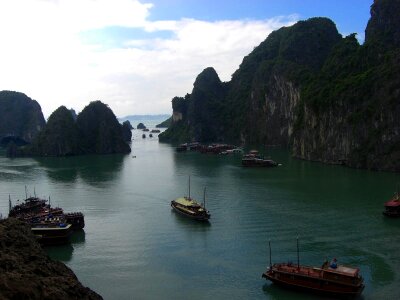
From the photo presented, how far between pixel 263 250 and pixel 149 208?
29154 millimetres

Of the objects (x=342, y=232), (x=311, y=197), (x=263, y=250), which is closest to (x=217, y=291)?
(x=263, y=250)

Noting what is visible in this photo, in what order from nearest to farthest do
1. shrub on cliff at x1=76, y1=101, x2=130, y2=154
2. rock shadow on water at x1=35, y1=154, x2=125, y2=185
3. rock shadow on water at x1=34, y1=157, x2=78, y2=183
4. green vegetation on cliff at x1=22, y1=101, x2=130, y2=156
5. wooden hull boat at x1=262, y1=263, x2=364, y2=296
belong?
wooden hull boat at x1=262, y1=263, x2=364, y2=296 → rock shadow on water at x1=35, y1=154, x2=125, y2=185 → rock shadow on water at x1=34, y1=157, x2=78, y2=183 → green vegetation on cliff at x1=22, y1=101, x2=130, y2=156 → shrub on cliff at x1=76, y1=101, x2=130, y2=154

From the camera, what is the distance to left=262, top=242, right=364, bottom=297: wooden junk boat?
36.4 m

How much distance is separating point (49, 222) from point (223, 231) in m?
20.3

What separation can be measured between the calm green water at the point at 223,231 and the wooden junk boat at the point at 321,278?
1.00m

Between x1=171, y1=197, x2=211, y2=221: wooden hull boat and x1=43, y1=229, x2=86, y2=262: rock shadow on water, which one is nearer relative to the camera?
x1=43, y1=229, x2=86, y2=262: rock shadow on water

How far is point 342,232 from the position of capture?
181ft

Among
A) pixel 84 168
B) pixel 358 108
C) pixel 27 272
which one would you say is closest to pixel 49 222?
pixel 27 272

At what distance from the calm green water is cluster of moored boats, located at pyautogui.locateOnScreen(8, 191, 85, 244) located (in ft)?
4.67

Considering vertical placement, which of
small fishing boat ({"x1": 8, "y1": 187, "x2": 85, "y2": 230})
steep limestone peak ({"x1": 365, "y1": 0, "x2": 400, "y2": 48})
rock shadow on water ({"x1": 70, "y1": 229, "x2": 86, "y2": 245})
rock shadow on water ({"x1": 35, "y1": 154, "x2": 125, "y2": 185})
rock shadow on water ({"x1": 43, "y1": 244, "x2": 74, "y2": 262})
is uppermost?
steep limestone peak ({"x1": 365, "y1": 0, "x2": 400, "y2": 48})

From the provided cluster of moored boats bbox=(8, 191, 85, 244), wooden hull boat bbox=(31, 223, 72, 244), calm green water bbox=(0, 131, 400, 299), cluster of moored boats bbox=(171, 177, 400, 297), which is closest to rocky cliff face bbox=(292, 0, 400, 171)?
calm green water bbox=(0, 131, 400, 299)

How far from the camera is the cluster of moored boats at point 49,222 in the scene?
52562mm

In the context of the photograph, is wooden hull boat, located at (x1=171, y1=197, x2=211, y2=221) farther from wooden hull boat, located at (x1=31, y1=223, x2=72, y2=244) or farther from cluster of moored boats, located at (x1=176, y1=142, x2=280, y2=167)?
cluster of moored boats, located at (x1=176, y1=142, x2=280, y2=167)

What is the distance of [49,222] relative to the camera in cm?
5459
